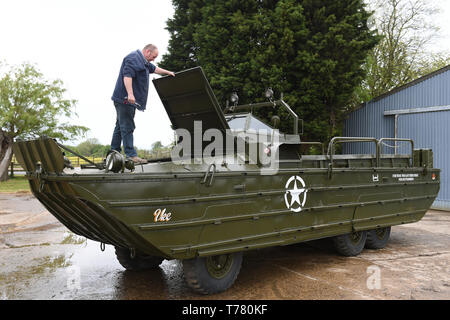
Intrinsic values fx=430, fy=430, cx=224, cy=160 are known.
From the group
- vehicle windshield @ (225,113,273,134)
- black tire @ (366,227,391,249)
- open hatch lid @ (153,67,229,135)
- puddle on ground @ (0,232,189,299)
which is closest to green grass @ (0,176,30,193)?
puddle on ground @ (0,232,189,299)

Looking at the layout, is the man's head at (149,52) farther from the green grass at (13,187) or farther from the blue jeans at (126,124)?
the green grass at (13,187)

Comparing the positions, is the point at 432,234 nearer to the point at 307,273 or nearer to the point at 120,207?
the point at 307,273

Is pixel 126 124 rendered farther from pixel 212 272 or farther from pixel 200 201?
pixel 212 272

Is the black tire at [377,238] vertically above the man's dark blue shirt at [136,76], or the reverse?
the man's dark blue shirt at [136,76]

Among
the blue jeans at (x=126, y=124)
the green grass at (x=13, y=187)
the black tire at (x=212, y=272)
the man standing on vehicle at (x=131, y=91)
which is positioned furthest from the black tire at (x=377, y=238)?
the green grass at (x=13, y=187)

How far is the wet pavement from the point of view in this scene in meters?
4.64

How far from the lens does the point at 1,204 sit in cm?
1304

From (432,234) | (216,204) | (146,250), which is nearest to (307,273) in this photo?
(216,204)

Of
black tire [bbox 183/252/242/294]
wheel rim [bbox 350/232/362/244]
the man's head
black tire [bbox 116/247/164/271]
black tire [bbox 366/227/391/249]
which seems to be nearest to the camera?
black tire [bbox 183/252/242/294]

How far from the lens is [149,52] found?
4.80m

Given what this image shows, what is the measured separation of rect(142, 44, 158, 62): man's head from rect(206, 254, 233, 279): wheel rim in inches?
90.8

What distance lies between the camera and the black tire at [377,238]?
22.3 ft

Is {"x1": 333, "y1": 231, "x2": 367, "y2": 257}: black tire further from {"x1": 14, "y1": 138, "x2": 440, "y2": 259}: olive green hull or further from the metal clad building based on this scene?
the metal clad building

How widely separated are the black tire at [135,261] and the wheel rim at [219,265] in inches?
53.4
